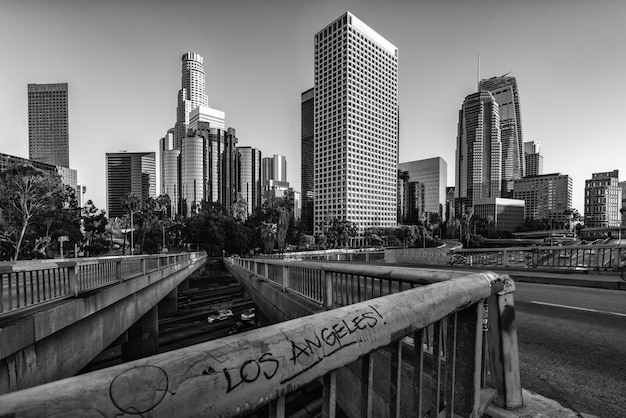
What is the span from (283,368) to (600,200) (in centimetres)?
17500

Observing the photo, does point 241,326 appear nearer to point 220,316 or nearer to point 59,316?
point 220,316

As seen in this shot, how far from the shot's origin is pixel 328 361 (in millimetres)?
1211

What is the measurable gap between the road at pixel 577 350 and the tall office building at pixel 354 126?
127 metres

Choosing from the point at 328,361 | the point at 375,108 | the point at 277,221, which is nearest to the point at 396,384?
the point at 328,361

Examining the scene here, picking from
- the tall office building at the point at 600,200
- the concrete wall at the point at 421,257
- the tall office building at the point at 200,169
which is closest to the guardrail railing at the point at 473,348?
the concrete wall at the point at 421,257

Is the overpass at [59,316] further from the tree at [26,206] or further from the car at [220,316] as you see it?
the tree at [26,206]

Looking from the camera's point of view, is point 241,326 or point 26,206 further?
point 26,206

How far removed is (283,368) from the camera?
1071 millimetres

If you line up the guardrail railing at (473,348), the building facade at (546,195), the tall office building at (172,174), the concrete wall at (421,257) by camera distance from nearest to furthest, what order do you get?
the guardrail railing at (473,348) < the concrete wall at (421,257) < the building facade at (546,195) < the tall office building at (172,174)

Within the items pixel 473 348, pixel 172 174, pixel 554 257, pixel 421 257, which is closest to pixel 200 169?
pixel 172 174

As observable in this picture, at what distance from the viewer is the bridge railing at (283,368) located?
742 mm

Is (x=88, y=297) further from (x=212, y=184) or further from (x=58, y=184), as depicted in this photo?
(x=212, y=184)

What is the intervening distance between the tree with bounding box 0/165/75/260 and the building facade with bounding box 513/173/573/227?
214267 mm

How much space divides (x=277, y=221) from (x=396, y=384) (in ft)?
217
